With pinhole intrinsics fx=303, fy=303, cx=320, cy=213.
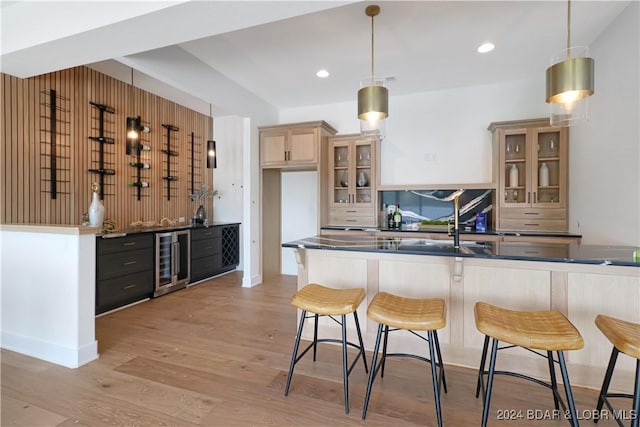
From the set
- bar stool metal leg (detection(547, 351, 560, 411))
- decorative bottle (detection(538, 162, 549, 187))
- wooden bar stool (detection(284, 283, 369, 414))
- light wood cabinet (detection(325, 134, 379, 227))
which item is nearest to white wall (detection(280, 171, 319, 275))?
light wood cabinet (detection(325, 134, 379, 227))

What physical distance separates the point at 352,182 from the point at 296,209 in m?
1.16

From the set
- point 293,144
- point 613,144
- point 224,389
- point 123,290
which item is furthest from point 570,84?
point 123,290

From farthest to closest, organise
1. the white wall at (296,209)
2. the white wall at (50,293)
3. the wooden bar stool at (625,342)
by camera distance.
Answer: the white wall at (296,209) → the white wall at (50,293) → the wooden bar stool at (625,342)

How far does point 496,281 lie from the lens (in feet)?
7.34

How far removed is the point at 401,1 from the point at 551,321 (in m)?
2.49

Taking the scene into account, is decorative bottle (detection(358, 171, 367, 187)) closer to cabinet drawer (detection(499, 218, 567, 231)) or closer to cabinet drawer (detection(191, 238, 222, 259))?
cabinet drawer (detection(499, 218, 567, 231))

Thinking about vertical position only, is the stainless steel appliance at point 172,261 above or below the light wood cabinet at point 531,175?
below

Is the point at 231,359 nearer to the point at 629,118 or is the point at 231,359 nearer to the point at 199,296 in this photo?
the point at 199,296

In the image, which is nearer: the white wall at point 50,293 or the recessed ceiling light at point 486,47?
the white wall at point 50,293

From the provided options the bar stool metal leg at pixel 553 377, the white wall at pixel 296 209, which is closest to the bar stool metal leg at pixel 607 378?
the bar stool metal leg at pixel 553 377

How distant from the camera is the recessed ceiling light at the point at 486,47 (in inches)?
123

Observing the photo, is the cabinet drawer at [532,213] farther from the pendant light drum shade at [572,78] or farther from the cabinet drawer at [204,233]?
the cabinet drawer at [204,233]

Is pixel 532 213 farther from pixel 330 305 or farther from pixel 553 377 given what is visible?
pixel 330 305

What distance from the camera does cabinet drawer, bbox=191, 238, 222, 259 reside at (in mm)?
4733
